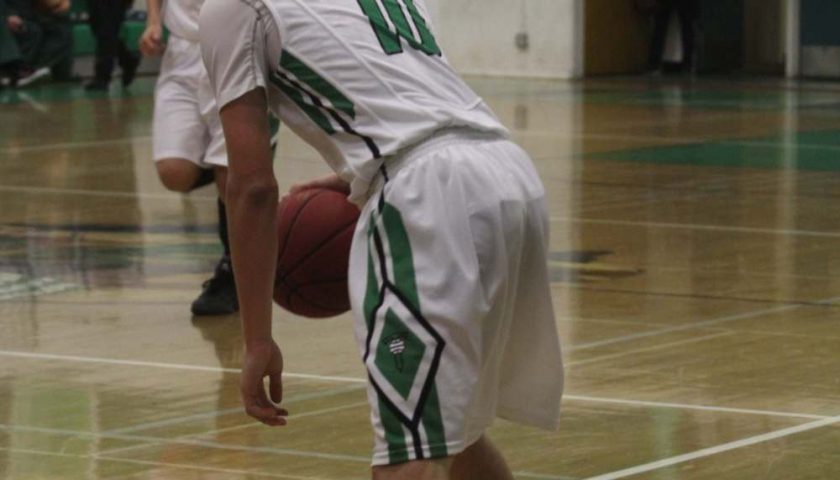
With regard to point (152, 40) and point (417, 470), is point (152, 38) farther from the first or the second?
point (417, 470)

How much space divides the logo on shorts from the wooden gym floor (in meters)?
1.88

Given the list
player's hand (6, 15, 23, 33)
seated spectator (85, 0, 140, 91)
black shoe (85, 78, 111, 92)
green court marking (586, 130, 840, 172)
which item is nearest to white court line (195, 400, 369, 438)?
green court marking (586, 130, 840, 172)

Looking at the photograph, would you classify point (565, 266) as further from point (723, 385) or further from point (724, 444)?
point (724, 444)

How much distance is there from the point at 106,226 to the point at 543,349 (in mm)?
7955

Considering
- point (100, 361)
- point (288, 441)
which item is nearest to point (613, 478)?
point (288, 441)

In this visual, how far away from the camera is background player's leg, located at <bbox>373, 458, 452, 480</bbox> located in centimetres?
426

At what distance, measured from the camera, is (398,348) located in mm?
4281

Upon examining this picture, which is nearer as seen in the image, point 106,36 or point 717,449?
point 717,449

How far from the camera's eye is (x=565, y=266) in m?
10.4

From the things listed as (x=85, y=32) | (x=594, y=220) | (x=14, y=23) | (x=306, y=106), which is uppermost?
(x=306, y=106)

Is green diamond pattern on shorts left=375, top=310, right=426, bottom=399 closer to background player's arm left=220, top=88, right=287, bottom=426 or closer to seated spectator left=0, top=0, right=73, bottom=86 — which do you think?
background player's arm left=220, top=88, right=287, bottom=426

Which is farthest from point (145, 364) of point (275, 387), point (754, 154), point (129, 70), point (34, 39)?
point (129, 70)

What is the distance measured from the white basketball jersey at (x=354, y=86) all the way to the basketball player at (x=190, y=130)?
441 centimetres

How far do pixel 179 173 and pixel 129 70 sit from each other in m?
16.8
